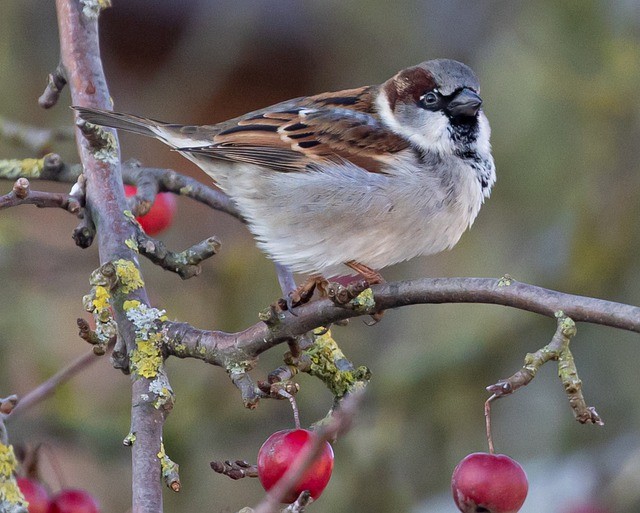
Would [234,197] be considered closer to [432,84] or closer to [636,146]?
[432,84]

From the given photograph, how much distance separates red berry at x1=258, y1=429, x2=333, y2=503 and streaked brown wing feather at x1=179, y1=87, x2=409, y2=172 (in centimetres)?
113

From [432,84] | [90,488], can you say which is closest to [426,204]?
[432,84]

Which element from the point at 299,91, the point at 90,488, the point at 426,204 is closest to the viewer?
the point at 426,204

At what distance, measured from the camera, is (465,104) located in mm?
2707

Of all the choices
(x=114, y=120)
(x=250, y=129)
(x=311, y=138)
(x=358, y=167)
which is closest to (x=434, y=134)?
(x=358, y=167)

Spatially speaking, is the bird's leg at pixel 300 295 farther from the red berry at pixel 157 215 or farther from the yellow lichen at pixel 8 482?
the red berry at pixel 157 215

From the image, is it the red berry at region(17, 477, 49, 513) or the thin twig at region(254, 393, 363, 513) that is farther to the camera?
the red berry at region(17, 477, 49, 513)

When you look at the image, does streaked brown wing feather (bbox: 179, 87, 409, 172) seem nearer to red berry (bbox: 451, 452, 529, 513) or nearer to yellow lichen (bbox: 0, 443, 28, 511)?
red berry (bbox: 451, 452, 529, 513)

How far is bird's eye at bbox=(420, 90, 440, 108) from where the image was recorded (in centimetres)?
281

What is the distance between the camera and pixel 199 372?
336 centimetres

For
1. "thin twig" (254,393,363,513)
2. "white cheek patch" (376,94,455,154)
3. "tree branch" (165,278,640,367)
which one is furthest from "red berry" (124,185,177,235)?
"thin twig" (254,393,363,513)

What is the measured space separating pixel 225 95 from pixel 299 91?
49 cm

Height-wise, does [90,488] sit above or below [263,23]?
below

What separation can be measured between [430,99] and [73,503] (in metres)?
1.51
